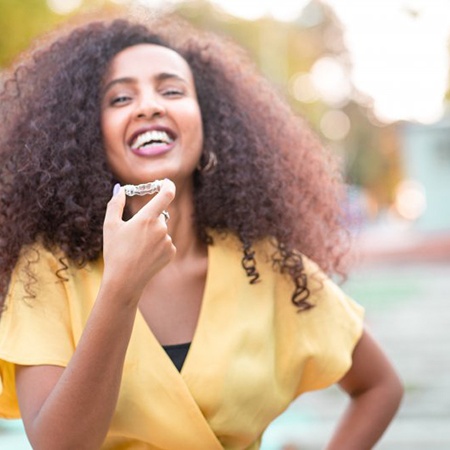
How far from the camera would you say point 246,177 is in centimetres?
260

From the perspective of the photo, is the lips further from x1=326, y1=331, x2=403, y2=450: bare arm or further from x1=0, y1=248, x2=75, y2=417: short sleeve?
x1=326, y1=331, x2=403, y2=450: bare arm

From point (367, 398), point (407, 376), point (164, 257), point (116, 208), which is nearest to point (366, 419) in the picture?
point (367, 398)

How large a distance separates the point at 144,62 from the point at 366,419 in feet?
3.70

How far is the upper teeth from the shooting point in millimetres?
2275

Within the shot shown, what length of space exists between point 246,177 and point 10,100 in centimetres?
67

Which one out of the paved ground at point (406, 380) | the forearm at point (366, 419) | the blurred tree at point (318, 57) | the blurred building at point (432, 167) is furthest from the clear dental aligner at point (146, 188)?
the blurred tree at point (318, 57)

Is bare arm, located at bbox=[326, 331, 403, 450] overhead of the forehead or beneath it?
beneath

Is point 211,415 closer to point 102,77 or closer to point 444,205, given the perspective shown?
point 102,77

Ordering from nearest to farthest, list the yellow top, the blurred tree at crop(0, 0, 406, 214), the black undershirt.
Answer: the yellow top < the black undershirt < the blurred tree at crop(0, 0, 406, 214)

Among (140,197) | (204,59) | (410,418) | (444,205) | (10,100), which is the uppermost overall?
(444,205)

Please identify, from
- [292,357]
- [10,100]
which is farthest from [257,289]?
[10,100]

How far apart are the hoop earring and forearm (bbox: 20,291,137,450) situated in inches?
30.4

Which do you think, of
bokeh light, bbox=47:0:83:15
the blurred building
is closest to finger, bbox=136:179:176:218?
bokeh light, bbox=47:0:83:15

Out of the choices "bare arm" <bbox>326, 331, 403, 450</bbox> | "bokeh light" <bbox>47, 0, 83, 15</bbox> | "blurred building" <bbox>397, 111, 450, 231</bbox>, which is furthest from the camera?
"blurred building" <bbox>397, 111, 450, 231</bbox>
